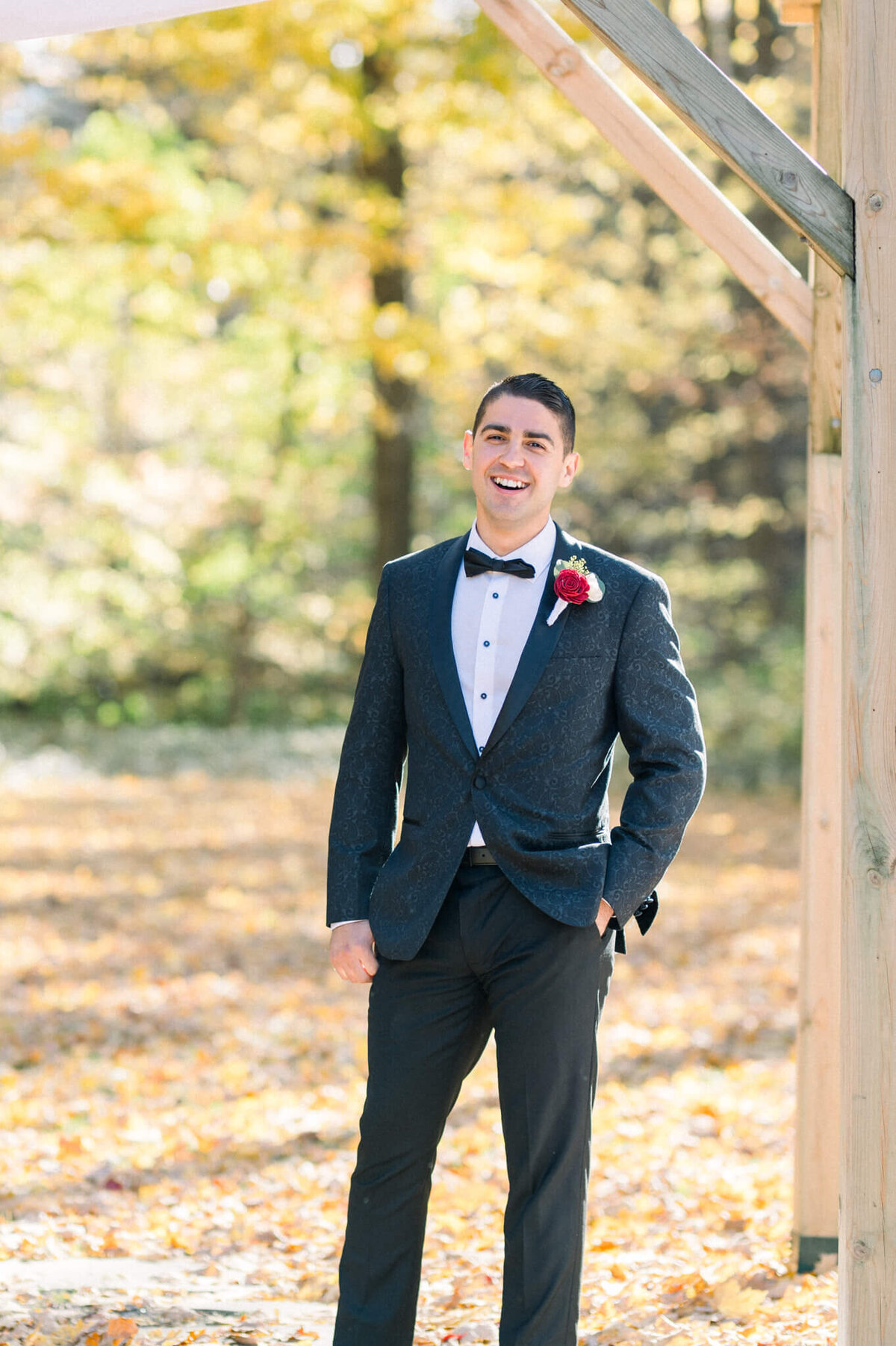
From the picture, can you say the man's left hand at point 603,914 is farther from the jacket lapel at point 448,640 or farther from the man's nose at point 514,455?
the man's nose at point 514,455

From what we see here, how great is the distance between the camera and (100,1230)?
453cm

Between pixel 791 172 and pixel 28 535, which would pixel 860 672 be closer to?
pixel 791 172

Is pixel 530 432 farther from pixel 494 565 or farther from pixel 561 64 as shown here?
pixel 561 64

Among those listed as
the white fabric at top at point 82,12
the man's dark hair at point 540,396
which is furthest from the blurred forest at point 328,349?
the man's dark hair at point 540,396

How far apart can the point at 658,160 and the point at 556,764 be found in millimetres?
1755

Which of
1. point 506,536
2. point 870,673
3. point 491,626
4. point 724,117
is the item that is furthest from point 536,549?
point 724,117

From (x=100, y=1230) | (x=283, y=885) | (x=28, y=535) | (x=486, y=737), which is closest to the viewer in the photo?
(x=486, y=737)

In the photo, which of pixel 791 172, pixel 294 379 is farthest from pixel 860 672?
pixel 294 379

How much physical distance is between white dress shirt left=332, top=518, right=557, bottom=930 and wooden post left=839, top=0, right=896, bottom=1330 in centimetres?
65

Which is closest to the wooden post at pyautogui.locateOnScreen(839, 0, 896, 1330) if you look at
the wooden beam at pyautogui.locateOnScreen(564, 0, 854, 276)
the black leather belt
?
the wooden beam at pyautogui.locateOnScreen(564, 0, 854, 276)

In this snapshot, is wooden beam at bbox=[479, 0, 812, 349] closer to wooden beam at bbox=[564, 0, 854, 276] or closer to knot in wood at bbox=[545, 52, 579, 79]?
knot in wood at bbox=[545, 52, 579, 79]

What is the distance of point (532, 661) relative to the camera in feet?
9.73

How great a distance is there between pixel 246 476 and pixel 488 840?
17912 mm

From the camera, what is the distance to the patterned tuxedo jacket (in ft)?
9.58
